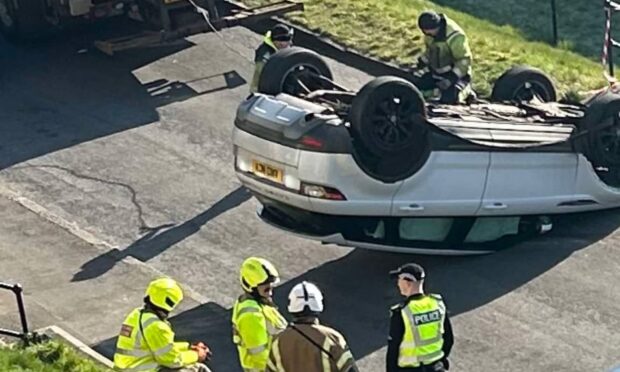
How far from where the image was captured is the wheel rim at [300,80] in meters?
14.0

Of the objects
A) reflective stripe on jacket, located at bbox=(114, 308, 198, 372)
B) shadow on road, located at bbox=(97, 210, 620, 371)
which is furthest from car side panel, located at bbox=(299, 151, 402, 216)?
reflective stripe on jacket, located at bbox=(114, 308, 198, 372)

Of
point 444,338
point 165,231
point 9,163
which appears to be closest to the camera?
point 444,338

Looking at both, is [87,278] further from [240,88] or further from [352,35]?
[352,35]

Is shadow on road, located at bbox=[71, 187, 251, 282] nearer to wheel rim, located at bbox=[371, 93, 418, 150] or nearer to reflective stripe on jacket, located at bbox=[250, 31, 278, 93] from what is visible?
→ reflective stripe on jacket, located at bbox=[250, 31, 278, 93]

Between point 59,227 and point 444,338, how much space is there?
564cm

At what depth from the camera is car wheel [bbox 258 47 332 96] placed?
13930 mm

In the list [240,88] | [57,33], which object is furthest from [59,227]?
[57,33]

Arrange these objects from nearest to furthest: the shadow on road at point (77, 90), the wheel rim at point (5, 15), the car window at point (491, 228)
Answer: the car window at point (491, 228) → the shadow on road at point (77, 90) → the wheel rim at point (5, 15)

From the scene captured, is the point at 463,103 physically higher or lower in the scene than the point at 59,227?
higher

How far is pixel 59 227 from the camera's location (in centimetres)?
1467

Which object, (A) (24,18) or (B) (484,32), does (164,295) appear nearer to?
(A) (24,18)

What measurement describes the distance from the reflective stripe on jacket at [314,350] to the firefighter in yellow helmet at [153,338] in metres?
0.83

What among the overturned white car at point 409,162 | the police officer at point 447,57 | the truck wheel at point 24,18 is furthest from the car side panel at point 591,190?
the truck wheel at point 24,18

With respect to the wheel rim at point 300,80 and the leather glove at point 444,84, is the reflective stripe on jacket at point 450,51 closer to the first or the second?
the leather glove at point 444,84
